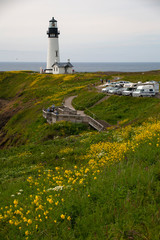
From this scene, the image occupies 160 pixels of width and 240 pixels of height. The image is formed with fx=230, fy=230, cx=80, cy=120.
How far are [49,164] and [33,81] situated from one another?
7678 centimetres

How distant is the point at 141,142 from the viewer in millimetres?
10930

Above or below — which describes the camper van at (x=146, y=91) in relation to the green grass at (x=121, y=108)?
above

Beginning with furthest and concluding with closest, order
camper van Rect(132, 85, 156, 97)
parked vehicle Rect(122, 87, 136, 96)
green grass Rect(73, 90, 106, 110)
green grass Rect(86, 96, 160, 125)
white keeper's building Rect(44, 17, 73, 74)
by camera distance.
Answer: white keeper's building Rect(44, 17, 73, 74), green grass Rect(73, 90, 106, 110), parked vehicle Rect(122, 87, 136, 96), camper van Rect(132, 85, 156, 97), green grass Rect(86, 96, 160, 125)

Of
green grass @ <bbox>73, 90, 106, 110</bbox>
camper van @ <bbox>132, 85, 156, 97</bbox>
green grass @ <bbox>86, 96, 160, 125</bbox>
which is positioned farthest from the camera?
green grass @ <bbox>73, 90, 106, 110</bbox>

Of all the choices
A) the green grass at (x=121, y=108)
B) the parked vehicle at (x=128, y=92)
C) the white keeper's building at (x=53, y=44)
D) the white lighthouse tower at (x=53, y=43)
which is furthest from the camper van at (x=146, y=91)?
the white lighthouse tower at (x=53, y=43)

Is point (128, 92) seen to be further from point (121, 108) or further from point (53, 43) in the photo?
point (53, 43)

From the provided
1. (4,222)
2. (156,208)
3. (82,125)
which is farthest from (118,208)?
(82,125)

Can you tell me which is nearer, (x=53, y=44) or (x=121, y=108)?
Result: (x=121, y=108)

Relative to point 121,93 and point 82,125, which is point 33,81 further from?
point 82,125

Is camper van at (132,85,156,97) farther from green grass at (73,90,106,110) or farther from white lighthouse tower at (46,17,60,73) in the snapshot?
white lighthouse tower at (46,17,60,73)

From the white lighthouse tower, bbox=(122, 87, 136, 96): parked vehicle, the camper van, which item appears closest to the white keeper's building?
the white lighthouse tower

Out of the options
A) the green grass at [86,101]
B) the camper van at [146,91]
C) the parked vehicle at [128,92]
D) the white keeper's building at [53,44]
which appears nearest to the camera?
the camper van at [146,91]

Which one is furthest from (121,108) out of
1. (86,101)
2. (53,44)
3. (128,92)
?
(53,44)

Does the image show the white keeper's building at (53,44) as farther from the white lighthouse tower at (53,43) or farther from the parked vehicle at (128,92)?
the parked vehicle at (128,92)
